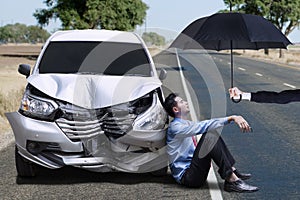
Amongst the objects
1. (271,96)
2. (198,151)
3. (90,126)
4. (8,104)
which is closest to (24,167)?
(90,126)

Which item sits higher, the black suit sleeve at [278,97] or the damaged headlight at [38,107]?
the black suit sleeve at [278,97]

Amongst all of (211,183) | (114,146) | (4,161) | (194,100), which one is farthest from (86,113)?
(194,100)

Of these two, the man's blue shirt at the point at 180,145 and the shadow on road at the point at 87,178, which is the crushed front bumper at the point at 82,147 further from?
the shadow on road at the point at 87,178

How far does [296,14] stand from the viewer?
80.8 meters

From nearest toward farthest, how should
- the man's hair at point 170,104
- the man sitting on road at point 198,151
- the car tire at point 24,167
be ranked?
the man sitting on road at point 198,151 → the man's hair at point 170,104 → the car tire at point 24,167

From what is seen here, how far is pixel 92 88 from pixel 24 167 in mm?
1251

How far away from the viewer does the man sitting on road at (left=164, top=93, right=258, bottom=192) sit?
6109 millimetres

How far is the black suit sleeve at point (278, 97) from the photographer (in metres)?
5.54

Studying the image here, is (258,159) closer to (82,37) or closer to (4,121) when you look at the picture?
(82,37)

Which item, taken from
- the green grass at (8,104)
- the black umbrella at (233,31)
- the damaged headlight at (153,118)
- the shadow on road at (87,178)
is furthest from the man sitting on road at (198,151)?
the green grass at (8,104)

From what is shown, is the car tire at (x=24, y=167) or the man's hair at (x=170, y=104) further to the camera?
the car tire at (x=24, y=167)

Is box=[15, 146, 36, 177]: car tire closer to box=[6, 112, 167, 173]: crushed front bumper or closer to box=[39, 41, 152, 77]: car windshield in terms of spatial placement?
box=[6, 112, 167, 173]: crushed front bumper

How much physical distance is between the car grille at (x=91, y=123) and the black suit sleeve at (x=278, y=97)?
1524 mm

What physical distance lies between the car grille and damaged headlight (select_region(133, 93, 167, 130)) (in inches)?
3.9
